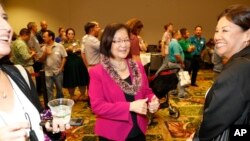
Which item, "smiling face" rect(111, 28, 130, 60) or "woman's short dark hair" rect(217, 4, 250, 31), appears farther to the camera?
"smiling face" rect(111, 28, 130, 60)

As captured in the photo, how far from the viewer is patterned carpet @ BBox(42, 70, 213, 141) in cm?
436

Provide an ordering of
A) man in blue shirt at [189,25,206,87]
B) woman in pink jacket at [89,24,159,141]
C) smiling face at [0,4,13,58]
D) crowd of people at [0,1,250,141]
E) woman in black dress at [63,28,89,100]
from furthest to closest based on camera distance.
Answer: man in blue shirt at [189,25,206,87], woman in black dress at [63,28,89,100], woman in pink jacket at [89,24,159,141], crowd of people at [0,1,250,141], smiling face at [0,4,13,58]

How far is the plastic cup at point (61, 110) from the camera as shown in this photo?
1.39 meters

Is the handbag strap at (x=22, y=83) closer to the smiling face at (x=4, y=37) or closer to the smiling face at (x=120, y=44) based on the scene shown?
the smiling face at (x=4, y=37)

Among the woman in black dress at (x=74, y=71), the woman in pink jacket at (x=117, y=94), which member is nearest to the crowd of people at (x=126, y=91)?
the woman in pink jacket at (x=117, y=94)

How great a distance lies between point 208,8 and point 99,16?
4.67 metres

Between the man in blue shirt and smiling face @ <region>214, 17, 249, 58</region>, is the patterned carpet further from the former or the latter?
smiling face @ <region>214, 17, 249, 58</region>

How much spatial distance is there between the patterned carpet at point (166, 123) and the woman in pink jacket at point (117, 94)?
1.58m

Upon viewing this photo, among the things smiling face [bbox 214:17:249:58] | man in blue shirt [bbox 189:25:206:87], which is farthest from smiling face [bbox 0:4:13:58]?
man in blue shirt [bbox 189:25:206:87]

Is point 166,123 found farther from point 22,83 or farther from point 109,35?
point 22,83

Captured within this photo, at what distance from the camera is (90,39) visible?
5219 millimetres

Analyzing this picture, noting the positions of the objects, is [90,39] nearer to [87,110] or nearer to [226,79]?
[87,110]

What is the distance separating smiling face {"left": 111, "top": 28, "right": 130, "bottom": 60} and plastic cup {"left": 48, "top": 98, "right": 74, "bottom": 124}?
2.76ft

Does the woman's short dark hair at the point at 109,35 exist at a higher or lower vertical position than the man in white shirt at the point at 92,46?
higher
